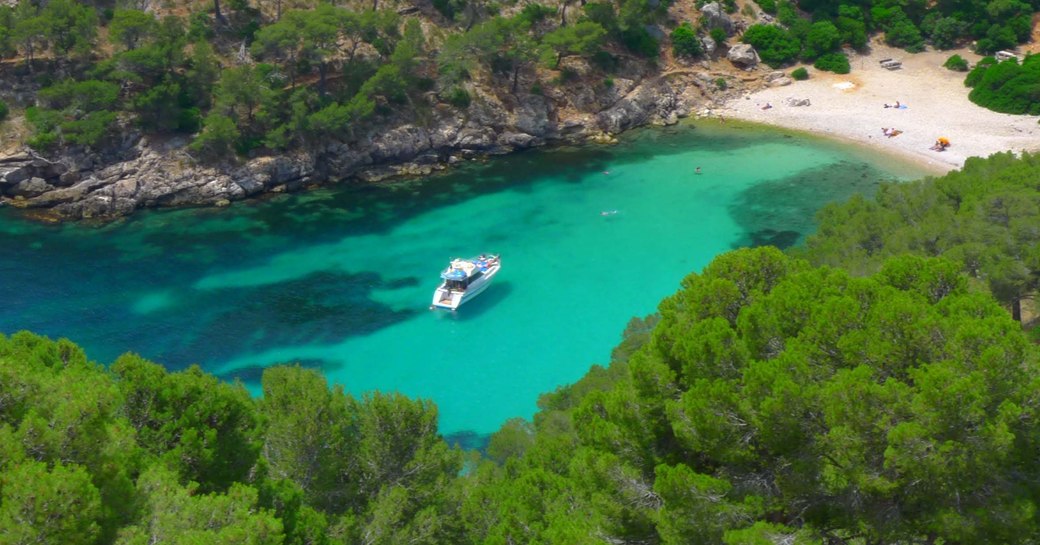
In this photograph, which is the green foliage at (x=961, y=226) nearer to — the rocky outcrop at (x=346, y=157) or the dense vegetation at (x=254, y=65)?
the rocky outcrop at (x=346, y=157)

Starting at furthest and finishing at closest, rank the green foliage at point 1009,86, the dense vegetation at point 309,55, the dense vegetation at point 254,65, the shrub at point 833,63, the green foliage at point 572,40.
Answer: the shrub at point 833,63 → the green foliage at point 572,40 → the green foliage at point 1009,86 → the dense vegetation at point 309,55 → the dense vegetation at point 254,65

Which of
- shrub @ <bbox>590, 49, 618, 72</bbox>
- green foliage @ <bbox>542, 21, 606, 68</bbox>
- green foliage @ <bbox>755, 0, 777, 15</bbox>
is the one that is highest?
green foliage @ <bbox>542, 21, 606, 68</bbox>

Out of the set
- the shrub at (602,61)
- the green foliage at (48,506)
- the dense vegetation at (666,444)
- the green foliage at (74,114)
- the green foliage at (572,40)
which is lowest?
the shrub at (602,61)

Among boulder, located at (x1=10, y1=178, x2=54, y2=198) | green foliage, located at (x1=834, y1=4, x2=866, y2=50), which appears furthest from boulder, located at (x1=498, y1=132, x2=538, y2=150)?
green foliage, located at (x1=834, y1=4, x2=866, y2=50)

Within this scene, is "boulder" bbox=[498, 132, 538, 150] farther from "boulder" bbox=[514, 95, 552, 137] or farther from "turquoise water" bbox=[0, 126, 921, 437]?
"turquoise water" bbox=[0, 126, 921, 437]

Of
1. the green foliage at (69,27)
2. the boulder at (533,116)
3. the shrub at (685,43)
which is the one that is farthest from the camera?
the shrub at (685,43)

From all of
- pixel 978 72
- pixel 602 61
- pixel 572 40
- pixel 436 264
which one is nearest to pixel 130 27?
pixel 436 264

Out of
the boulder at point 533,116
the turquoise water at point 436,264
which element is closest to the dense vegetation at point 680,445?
the turquoise water at point 436,264

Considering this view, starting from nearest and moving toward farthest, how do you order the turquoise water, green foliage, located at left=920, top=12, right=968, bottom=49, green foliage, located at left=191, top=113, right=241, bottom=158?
the turquoise water, green foliage, located at left=191, top=113, right=241, bottom=158, green foliage, located at left=920, top=12, right=968, bottom=49
